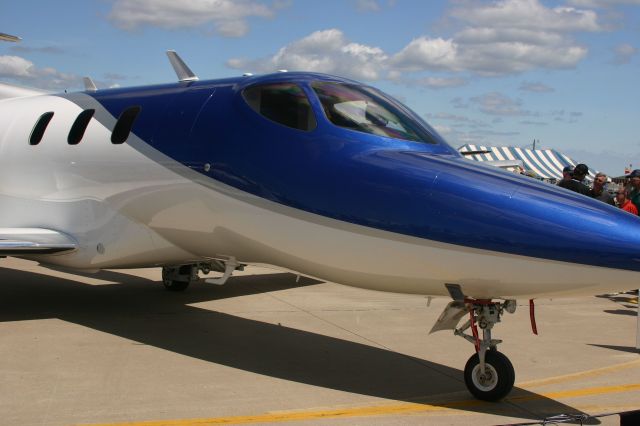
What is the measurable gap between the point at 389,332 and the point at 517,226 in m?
3.68

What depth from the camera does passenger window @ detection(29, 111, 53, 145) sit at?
9.56 metres

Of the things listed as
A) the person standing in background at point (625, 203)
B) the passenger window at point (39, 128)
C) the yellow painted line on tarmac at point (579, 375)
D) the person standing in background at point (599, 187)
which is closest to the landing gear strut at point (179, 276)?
the passenger window at point (39, 128)

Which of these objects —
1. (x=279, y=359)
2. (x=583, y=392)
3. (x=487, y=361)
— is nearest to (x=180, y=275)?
(x=279, y=359)

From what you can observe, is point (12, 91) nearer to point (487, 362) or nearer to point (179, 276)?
point (179, 276)

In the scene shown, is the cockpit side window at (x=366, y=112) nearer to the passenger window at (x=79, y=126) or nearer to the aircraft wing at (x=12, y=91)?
the passenger window at (x=79, y=126)

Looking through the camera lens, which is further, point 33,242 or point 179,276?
point 179,276

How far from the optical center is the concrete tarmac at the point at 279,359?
222 inches

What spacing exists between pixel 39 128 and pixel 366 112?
4863 mm

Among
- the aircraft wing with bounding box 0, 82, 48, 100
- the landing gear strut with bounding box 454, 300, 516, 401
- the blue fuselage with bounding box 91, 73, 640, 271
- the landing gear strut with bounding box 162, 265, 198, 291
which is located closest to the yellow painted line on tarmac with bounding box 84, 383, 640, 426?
the landing gear strut with bounding box 454, 300, 516, 401

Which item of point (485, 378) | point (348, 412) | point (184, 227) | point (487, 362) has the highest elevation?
point (184, 227)

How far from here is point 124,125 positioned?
8461 millimetres

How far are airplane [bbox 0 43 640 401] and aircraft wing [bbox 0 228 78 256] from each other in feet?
0.07

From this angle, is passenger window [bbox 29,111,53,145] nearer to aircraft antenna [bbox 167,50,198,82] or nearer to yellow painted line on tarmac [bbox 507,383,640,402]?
aircraft antenna [bbox 167,50,198,82]

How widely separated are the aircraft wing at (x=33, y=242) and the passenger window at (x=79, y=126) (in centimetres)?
109
